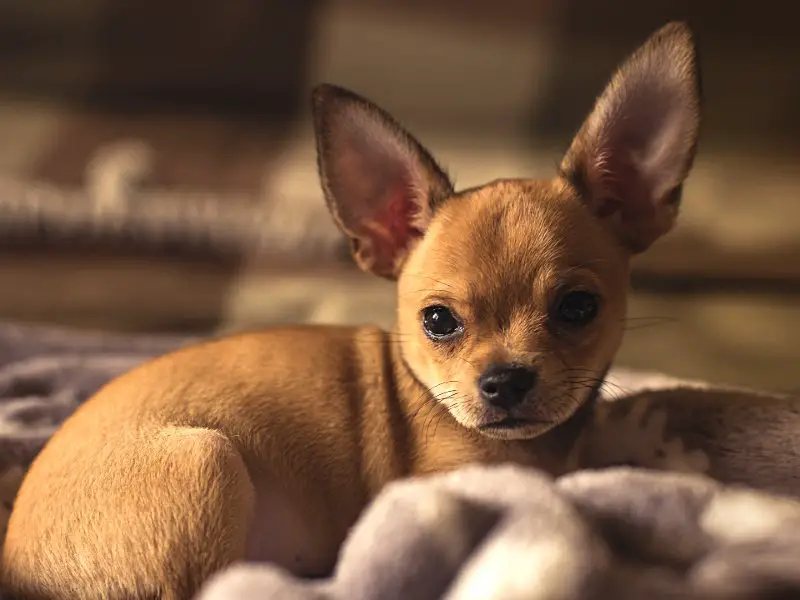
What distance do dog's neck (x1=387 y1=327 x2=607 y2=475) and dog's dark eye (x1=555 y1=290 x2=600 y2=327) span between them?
152mm

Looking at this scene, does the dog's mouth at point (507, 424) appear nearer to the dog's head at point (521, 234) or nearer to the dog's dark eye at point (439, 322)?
the dog's head at point (521, 234)

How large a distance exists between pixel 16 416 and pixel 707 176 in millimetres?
2229

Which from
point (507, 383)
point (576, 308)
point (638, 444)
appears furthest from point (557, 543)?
point (638, 444)

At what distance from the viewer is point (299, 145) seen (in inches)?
120

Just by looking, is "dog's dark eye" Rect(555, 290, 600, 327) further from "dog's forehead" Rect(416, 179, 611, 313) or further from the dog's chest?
the dog's chest

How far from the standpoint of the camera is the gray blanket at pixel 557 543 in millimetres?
914

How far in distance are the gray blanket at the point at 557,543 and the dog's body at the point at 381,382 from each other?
247 mm

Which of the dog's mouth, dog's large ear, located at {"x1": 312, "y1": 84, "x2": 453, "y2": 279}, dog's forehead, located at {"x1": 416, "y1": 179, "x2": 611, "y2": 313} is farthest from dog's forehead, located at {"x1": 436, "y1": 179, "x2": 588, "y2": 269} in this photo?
the dog's mouth

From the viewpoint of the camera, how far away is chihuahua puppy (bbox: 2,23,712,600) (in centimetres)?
126

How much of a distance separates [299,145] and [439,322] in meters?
1.77

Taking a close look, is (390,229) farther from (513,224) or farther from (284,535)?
(284,535)

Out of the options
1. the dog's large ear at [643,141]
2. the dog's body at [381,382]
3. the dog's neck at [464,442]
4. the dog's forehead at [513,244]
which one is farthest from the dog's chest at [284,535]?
the dog's large ear at [643,141]

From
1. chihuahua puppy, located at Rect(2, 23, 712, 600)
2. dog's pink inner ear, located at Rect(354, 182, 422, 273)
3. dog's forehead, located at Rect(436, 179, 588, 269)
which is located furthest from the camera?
dog's pink inner ear, located at Rect(354, 182, 422, 273)

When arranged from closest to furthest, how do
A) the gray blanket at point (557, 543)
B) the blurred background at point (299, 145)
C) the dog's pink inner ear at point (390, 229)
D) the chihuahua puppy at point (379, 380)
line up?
the gray blanket at point (557, 543) → the chihuahua puppy at point (379, 380) → the dog's pink inner ear at point (390, 229) → the blurred background at point (299, 145)
